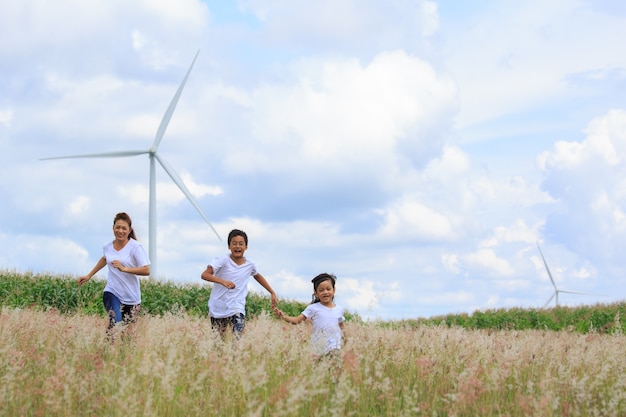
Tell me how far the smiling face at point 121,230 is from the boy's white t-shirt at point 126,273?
116mm

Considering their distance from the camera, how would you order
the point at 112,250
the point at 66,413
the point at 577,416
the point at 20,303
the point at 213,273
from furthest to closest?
the point at 20,303 → the point at 112,250 → the point at 213,273 → the point at 577,416 → the point at 66,413

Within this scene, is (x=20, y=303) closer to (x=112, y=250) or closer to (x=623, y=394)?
(x=112, y=250)

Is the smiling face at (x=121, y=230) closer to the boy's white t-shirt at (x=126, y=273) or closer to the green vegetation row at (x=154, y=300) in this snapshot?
the boy's white t-shirt at (x=126, y=273)

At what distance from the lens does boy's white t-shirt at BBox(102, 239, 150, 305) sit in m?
10.1

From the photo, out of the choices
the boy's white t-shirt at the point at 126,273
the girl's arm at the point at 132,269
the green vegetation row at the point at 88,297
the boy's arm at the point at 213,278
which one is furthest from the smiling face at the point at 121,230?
the green vegetation row at the point at 88,297

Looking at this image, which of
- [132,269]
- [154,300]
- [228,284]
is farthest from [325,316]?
[154,300]

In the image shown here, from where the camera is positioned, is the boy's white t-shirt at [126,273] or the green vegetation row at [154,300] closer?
the boy's white t-shirt at [126,273]

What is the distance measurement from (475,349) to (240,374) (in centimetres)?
440

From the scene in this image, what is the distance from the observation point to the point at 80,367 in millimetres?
7957

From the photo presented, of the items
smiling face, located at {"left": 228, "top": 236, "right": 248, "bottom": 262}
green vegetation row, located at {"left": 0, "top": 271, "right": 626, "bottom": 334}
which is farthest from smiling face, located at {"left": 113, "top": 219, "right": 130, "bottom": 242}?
green vegetation row, located at {"left": 0, "top": 271, "right": 626, "bottom": 334}

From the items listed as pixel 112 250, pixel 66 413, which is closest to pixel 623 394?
pixel 66 413

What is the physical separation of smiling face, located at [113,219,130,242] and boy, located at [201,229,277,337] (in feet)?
4.91

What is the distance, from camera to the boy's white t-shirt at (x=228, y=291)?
9555mm

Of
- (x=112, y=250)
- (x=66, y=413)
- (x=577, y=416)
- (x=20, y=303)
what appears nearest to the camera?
(x=66, y=413)
